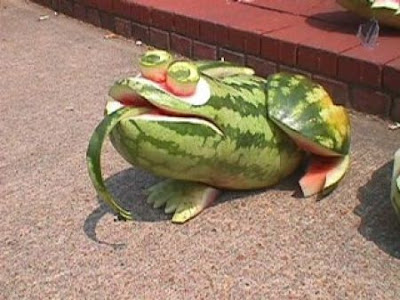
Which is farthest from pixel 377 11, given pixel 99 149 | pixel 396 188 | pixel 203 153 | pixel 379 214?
pixel 99 149

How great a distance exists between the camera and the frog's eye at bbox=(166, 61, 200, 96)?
7.72ft

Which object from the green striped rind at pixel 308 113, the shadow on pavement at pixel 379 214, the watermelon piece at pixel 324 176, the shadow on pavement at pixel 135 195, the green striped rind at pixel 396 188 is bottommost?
the shadow on pavement at pixel 135 195

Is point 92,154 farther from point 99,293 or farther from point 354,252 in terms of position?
point 354,252

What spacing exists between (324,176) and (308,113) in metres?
0.26

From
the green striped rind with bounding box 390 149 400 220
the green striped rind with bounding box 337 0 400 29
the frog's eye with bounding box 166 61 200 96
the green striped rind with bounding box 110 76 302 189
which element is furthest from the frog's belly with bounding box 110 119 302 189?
the green striped rind with bounding box 337 0 400 29

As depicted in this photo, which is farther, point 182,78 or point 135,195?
point 135,195

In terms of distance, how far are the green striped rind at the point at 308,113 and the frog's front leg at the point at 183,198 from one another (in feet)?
1.17

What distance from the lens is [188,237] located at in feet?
8.44

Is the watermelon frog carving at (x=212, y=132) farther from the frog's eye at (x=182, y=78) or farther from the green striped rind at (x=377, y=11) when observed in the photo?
the green striped rind at (x=377, y=11)

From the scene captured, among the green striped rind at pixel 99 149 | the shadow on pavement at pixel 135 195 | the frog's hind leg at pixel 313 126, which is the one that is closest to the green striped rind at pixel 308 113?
the frog's hind leg at pixel 313 126

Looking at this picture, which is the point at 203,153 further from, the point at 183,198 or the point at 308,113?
the point at 308,113

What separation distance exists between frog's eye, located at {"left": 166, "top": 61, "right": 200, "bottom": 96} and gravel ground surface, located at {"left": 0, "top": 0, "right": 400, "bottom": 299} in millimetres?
509

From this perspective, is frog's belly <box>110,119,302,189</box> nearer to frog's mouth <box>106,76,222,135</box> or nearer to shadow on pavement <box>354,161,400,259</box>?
frog's mouth <box>106,76,222,135</box>

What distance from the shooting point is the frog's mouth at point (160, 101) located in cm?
233
